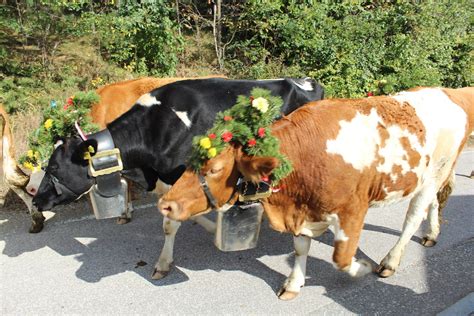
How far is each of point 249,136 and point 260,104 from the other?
215 mm

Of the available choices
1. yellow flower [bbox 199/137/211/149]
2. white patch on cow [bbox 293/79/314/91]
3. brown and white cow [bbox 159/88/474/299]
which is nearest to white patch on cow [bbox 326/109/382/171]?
brown and white cow [bbox 159/88/474/299]

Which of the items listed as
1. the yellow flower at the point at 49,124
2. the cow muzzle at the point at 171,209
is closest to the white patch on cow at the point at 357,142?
the cow muzzle at the point at 171,209

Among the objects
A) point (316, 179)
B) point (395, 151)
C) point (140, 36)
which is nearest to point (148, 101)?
point (316, 179)

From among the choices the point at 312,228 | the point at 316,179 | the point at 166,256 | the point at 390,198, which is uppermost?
the point at 316,179

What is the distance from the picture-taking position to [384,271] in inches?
152

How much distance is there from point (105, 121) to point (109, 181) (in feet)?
5.46

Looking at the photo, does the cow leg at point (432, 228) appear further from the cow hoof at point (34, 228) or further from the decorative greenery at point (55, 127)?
the cow hoof at point (34, 228)

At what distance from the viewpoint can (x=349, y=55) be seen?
1019cm

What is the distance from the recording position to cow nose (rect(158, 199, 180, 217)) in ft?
9.30

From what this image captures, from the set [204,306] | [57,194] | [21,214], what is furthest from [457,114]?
[21,214]

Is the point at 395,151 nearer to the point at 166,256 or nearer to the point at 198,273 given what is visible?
the point at 198,273

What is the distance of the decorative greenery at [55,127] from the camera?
3.55 m

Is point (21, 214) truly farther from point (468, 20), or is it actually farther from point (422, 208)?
point (468, 20)

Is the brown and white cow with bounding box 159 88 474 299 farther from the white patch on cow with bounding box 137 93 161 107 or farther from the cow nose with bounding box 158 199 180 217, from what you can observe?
the white patch on cow with bounding box 137 93 161 107
